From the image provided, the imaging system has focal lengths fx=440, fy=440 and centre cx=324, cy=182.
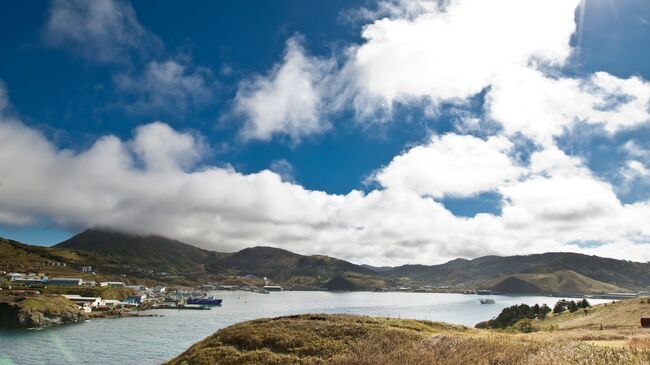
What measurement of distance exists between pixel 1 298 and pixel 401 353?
17157 centimetres

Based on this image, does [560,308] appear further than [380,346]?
Yes

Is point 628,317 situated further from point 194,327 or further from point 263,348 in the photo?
point 194,327

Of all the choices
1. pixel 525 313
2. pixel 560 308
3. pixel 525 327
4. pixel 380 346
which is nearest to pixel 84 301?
pixel 525 313

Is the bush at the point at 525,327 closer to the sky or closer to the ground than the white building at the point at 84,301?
closer to the sky

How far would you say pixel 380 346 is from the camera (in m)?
32.8

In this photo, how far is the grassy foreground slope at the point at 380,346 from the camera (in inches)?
992

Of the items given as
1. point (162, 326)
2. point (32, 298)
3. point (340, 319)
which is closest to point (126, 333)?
point (162, 326)

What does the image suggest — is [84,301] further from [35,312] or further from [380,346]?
[380,346]

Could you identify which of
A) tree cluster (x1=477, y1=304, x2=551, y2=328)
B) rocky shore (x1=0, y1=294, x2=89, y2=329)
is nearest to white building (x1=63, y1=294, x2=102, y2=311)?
rocky shore (x1=0, y1=294, x2=89, y2=329)

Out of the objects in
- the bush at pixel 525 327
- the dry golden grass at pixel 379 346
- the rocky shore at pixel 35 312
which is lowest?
the rocky shore at pixel 35 312

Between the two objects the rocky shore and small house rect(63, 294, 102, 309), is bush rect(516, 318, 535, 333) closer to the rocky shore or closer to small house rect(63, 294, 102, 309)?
the rocky shore

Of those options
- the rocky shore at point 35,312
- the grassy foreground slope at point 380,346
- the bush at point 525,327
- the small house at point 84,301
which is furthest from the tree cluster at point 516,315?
the small house at point 84,301

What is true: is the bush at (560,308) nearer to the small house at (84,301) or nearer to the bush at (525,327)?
the bush at (525,327)

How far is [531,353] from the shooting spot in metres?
26.4
